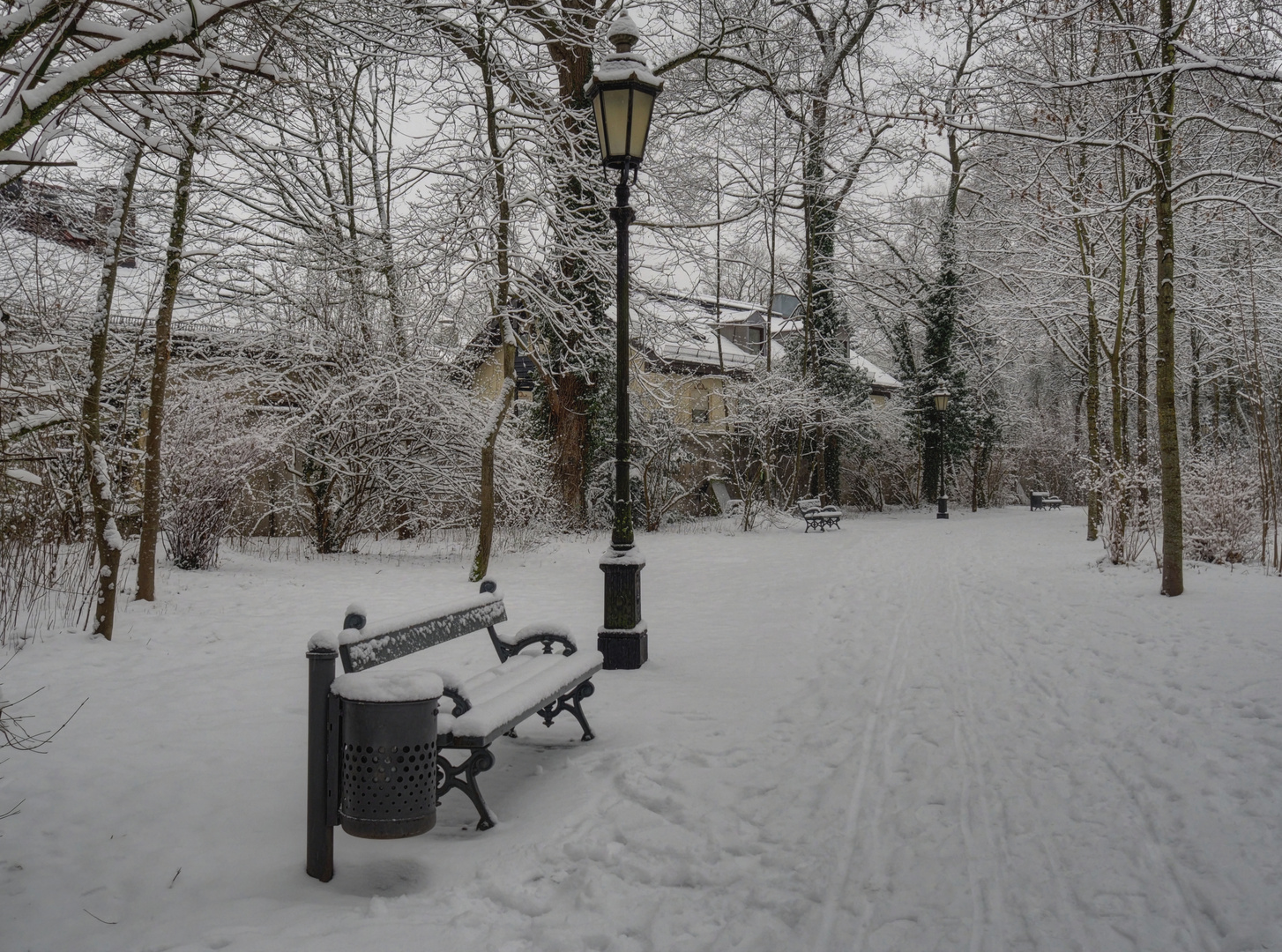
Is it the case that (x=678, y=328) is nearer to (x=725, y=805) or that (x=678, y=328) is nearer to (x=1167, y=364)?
(x=1167, y=364)

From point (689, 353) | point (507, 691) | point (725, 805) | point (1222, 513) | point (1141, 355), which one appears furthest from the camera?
point (689, 353)

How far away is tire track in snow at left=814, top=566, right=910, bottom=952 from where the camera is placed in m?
3.07

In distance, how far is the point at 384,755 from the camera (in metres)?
3.27

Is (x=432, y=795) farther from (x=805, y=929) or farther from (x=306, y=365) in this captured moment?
(x=306, y=365)

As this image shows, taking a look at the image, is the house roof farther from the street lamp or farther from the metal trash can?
the metal trash can

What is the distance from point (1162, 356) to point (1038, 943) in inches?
351

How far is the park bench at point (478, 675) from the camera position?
371cm

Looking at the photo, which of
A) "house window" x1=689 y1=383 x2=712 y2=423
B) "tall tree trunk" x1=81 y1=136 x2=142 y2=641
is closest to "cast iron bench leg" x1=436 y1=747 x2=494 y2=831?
"tall tree trunk" x1=81 y1=136 x2=142 y2=641

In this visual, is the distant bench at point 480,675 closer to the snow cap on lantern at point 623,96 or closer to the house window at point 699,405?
the snow cap on lantern at point 623,96

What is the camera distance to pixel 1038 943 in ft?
9.75

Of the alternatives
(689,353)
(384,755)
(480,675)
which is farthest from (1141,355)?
(384,755)

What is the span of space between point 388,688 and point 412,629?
1059mm

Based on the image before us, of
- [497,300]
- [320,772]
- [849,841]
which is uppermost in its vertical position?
[497,300]

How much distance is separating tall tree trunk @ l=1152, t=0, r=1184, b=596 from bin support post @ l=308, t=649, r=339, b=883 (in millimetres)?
9461
